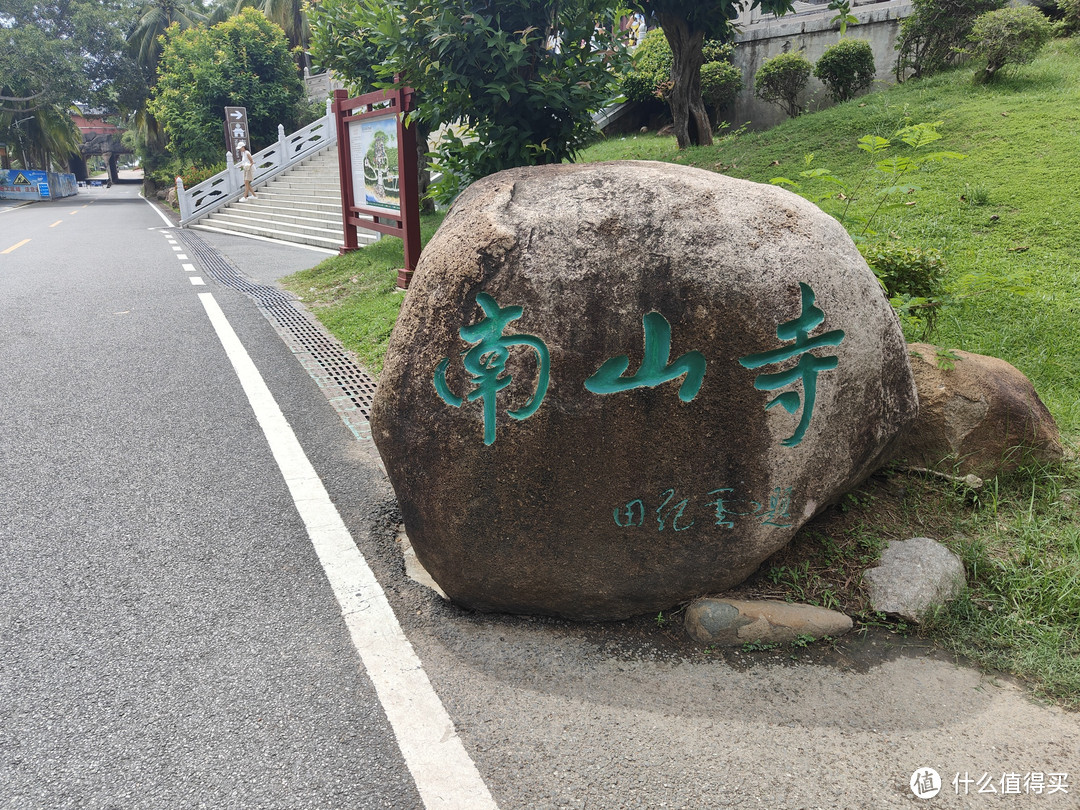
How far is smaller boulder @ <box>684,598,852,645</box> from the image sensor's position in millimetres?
2814

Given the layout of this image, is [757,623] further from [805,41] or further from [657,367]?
[805,41]

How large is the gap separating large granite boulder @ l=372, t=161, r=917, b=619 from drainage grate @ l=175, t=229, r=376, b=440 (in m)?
0.99

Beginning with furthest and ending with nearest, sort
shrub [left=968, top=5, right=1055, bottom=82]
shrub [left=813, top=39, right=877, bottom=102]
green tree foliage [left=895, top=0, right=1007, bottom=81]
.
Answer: shrub [left=813, top=39, right=877, bottom=102], green tree foliage [left=895, top=0, right=1007, bottom=81], shrub [left=968, top=5, right=1055, bottom=82]

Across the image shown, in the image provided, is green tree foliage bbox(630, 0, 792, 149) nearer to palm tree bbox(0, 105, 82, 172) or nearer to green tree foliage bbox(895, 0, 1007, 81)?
green tree foliage bbox(895, 0, 1007, 81)

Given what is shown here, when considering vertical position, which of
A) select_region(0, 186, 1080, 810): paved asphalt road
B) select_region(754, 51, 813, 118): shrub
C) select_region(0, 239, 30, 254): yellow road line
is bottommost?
select_region(0, 186, 1080, 810): paved asphalt road

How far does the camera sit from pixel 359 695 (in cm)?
254

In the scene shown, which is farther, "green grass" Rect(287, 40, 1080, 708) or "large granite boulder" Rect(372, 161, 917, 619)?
"green grass" Rect(287, 40, 1080, 708)

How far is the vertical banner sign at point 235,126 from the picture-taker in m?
22.3

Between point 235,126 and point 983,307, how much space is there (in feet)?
75.5

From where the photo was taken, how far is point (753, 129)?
13.4m

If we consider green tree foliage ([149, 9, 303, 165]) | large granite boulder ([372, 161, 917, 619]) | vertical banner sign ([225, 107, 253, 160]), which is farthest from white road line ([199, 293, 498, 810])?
green tree foliage ([149, 9, 303, 165])

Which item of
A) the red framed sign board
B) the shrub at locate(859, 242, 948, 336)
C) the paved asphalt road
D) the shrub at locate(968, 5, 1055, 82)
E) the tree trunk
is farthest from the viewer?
the tree trunk

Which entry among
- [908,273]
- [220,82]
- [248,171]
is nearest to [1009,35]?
[908,273]

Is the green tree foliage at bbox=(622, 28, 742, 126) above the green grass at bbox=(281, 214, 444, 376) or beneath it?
above
